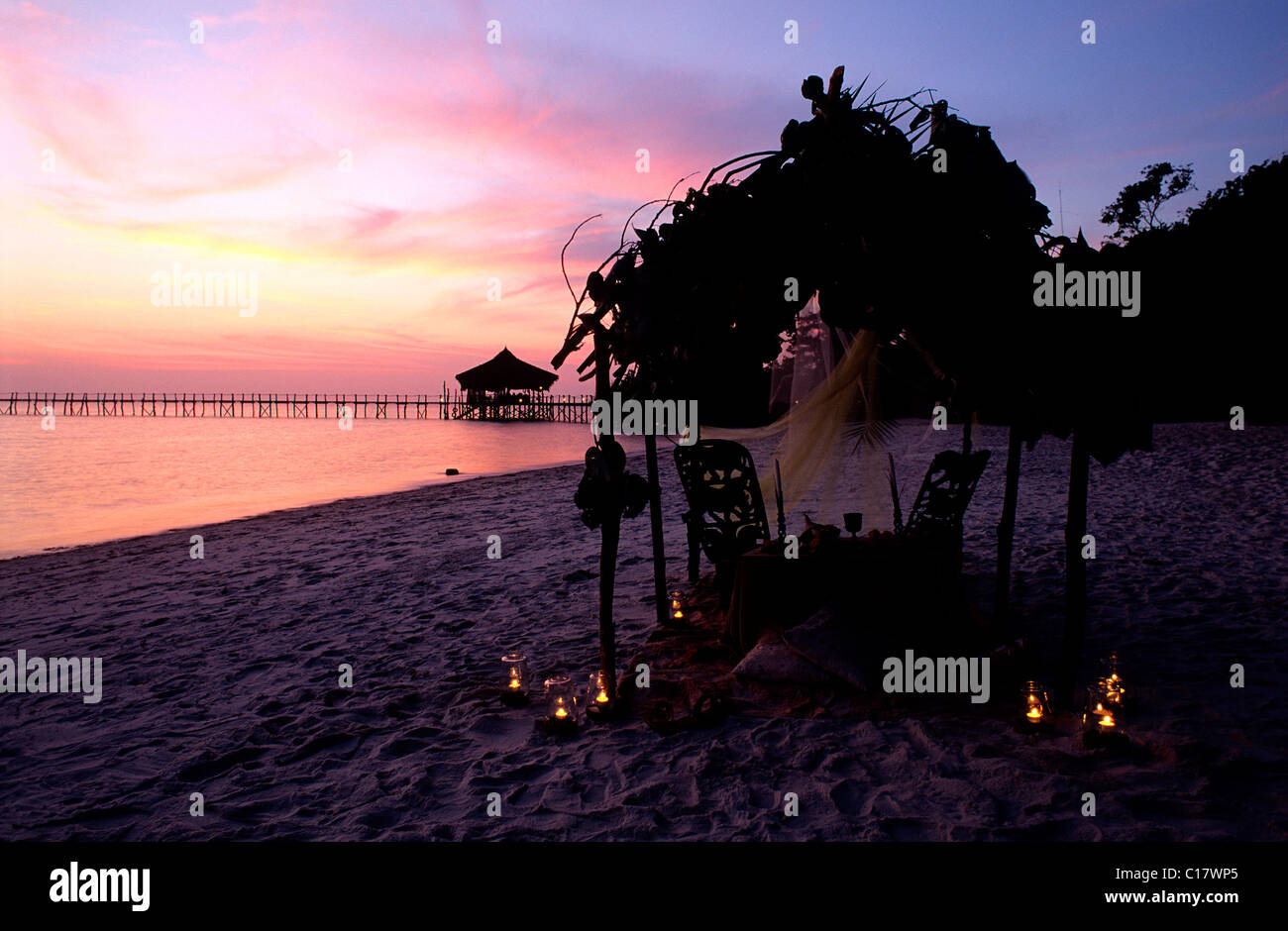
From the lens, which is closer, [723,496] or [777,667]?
[777,667]

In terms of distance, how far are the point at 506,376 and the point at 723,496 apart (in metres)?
40.1

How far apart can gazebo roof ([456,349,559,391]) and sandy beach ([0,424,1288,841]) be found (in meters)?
35.5

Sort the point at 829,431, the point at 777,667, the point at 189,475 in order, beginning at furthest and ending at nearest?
the point at 189,475 → the point at 829,431 → the point at 777,667

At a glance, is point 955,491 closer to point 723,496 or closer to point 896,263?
point 723,496

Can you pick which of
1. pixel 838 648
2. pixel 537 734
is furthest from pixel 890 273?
pixel 537 734

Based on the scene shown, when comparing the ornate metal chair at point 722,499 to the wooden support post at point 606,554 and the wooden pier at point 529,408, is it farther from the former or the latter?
the wooden pier at point 529,408

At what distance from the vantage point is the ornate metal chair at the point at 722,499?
5277mm

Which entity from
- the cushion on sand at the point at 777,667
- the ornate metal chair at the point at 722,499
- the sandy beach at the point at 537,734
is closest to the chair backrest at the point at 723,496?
the ornate metal chair at the point at 722,499

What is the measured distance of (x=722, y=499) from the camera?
5309 mm

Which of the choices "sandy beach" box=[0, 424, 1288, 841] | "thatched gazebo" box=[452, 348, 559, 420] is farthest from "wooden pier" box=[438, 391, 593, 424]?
"sandy beach" box=[0, 424, 1288, 841]

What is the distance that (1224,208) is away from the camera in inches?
688

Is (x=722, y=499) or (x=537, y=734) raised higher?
(x=722, y=499)

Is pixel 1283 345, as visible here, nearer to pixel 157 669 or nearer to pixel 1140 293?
pixel 1140 293

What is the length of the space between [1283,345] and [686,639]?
57.9 ft
